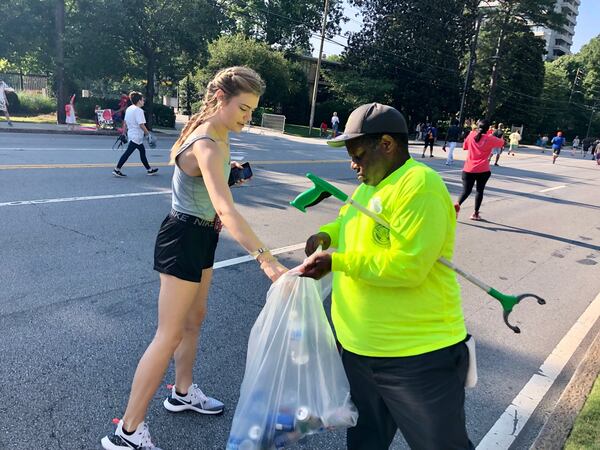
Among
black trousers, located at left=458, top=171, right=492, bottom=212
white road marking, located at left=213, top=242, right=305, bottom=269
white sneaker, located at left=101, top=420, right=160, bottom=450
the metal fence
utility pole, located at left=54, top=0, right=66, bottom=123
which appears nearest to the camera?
white sneaker, located at left=101, top=420, right=160, bottom=450

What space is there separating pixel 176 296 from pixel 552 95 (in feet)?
242

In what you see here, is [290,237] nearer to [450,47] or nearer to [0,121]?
[0,121]

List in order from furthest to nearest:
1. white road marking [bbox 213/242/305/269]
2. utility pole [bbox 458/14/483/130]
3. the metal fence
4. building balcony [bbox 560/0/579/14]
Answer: building balcony [bbox 560/0/579/14] < utility pole [bbox 458/14/483/130] < the metal fence < white road marking [bbox 213/242/305/269]

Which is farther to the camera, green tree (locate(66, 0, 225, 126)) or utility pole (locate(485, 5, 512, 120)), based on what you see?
utility pole (locate(485, 5, 512, 120))

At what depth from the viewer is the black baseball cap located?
1.64 m

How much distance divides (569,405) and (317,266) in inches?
91.7

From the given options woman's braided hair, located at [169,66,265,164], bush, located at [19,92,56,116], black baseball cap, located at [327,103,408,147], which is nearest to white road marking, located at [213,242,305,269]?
woman's braided hair, located at [169,66,265,164]

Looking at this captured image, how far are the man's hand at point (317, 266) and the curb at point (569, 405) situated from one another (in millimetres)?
1812

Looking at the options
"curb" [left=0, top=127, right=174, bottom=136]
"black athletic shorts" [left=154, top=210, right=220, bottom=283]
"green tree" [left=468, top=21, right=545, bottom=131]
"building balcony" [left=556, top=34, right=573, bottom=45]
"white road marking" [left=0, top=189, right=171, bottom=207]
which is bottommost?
"white road marking" [left=0, top=189, right=171, bottom=207]

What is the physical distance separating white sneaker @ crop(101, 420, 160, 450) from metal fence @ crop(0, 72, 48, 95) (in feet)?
93.3

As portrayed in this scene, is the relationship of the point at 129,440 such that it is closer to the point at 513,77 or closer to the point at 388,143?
the point at 388,143

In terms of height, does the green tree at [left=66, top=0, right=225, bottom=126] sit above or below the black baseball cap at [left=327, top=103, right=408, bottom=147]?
above

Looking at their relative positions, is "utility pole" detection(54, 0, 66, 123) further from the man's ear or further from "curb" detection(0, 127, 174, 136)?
the man's ear

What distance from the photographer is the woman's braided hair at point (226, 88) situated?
7.07ft
